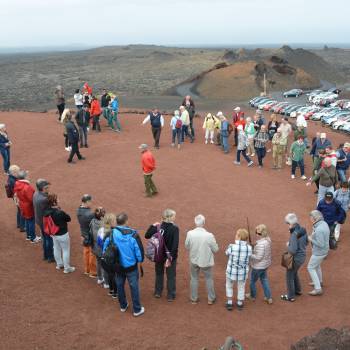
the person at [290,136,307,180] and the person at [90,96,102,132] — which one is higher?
the person at [90,96,102,132]

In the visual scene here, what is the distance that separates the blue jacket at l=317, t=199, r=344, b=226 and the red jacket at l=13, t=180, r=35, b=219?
19.9 ft

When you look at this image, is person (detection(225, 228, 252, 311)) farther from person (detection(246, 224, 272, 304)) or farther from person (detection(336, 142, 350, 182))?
person (detection(336, 142, 350, 182))

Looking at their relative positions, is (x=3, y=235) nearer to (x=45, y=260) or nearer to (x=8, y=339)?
(x=45, y=260)

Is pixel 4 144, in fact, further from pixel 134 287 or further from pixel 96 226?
pixel 134 287

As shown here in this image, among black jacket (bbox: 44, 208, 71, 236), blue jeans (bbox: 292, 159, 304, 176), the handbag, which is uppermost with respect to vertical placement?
black jacket (bbox: 44, 208, 71, 236)

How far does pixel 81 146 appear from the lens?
17844 mm

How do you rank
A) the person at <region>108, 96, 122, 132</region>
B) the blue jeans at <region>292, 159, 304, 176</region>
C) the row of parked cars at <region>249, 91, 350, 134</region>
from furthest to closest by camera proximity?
the row of parked cars at <region>249, 91, 350, 134</region>, the person at <region>108, 96, 122, 132</region>, the blue jeans at <region>292, 159, 304, 176</region>

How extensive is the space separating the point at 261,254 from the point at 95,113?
43.9ft

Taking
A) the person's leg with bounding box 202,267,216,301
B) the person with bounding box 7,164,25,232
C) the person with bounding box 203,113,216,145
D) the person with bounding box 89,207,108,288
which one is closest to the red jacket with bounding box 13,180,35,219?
the person with bounding box 7,164,25,232

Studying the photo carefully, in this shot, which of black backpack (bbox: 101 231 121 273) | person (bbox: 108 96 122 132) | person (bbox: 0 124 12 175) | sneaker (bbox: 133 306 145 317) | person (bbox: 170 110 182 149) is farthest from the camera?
person (bbox: 108 96 122 132)

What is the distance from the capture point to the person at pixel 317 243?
25.4 feet

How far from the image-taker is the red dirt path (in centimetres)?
688

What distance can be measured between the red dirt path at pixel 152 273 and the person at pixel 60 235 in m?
0.24

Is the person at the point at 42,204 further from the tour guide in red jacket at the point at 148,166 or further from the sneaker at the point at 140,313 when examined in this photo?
the tour guide in red jacket at the point at 148,166
